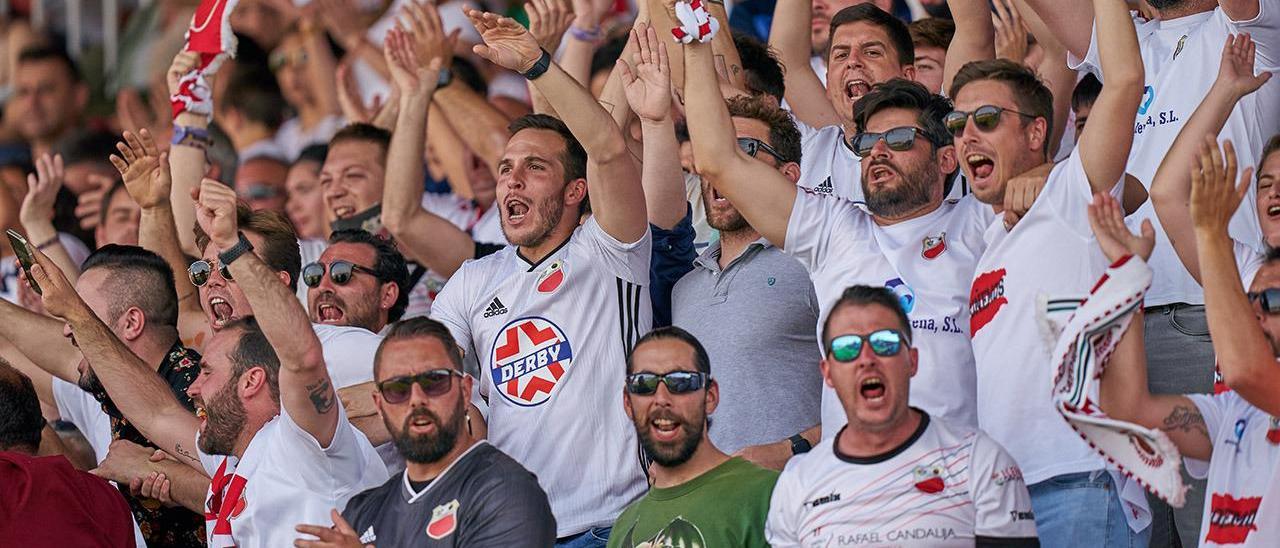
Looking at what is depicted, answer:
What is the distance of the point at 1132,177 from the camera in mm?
6352

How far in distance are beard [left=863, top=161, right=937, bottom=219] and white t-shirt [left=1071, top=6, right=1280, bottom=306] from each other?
0.81 meters

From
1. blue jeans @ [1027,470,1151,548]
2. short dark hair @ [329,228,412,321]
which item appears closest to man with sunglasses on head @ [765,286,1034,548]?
blue jeans @ [1027,470,1151,548]

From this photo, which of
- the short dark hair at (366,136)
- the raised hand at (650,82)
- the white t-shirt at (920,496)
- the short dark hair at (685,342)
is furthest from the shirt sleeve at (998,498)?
the short dark hair at (366,136)

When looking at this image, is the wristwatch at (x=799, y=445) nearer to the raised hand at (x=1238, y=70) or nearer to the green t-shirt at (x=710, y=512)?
the green t-shirt at (x=710, y=512)

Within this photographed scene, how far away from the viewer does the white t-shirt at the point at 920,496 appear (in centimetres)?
528

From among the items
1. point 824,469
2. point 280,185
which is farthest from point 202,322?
point 824,469

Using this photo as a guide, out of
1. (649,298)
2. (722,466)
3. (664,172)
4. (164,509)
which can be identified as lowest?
(164,509)

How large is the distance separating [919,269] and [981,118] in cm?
51

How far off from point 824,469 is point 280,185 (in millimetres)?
5503

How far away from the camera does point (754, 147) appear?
6.77 m

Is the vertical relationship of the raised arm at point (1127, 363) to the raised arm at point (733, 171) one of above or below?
below

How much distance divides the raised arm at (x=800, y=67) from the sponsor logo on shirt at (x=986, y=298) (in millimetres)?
2118

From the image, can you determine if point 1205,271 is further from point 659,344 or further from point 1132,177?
point 659,344

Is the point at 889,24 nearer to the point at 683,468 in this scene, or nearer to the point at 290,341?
the point at 683,468
